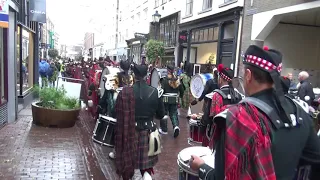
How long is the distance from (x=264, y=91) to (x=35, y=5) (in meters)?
10.9

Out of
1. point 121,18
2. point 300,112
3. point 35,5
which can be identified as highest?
point 121,18

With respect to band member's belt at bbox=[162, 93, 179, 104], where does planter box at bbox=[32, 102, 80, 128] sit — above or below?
below

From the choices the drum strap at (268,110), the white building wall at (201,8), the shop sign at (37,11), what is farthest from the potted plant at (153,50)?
the drum strap at (268,110)

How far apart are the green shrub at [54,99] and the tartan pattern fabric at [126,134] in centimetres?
415

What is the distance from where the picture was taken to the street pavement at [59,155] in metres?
4.91

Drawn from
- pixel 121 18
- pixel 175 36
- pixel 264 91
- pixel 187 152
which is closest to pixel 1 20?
pixel 187 152

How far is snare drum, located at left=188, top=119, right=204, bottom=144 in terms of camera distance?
4.73 m

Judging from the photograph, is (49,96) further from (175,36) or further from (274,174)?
(175,36)

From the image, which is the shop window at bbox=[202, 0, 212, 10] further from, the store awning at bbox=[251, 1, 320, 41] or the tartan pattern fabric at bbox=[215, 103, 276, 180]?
the tartan pattern fabric at bbox=[215, 103, 276, 180]

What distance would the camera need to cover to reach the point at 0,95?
25.2 ft

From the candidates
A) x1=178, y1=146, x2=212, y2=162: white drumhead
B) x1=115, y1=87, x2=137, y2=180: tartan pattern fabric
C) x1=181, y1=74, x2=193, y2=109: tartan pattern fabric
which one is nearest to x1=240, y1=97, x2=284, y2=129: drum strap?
x1=178, y1=146, x2=212, y2=162: white drumhead

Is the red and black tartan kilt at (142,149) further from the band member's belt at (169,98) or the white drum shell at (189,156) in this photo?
the band member's belt at (169,98)

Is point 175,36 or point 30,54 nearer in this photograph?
point 30,54

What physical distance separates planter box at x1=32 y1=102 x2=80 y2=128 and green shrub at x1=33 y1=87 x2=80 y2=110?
6.2 inches
